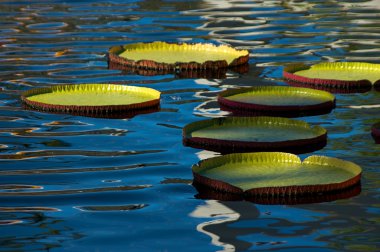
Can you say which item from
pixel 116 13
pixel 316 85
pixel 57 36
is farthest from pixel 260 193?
pixel 116 13

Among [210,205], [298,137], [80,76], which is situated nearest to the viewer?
[210,205]

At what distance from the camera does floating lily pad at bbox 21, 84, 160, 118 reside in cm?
934

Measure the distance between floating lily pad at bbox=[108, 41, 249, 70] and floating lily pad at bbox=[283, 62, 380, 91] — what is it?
1.02 metres

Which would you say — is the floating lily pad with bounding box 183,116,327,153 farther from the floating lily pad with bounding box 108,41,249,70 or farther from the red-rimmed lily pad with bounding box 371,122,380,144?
the floating lily pad with bounding box 108,41,249,70

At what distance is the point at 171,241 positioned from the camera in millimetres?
5883

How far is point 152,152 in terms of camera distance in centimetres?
801

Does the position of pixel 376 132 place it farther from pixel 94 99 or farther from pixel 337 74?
pixel 94 99

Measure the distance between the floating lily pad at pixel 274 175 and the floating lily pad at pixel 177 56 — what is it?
164 inches

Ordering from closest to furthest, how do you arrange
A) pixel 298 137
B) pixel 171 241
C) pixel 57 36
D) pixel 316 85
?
pixel 171 241
pixel 298 137
pixel 316 85
pixel 57 36

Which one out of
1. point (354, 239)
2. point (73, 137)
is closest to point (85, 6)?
point (73, 137)

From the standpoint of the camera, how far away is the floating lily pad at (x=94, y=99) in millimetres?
9336

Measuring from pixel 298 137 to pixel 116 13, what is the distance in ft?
29.2

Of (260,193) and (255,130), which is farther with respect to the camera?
(255,130)

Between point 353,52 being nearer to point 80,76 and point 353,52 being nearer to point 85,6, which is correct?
point 80,76
